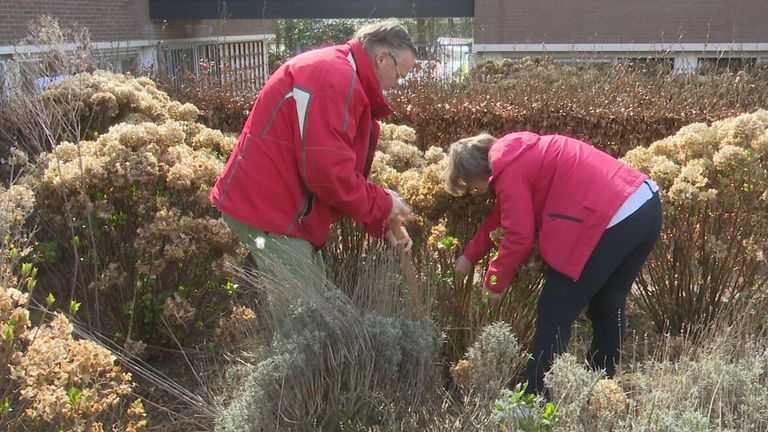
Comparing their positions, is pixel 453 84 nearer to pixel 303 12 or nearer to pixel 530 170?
pixel 530 170

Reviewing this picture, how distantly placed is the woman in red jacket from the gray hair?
1.61 ft

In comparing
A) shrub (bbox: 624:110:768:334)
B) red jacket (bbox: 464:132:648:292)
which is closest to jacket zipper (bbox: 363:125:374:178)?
red jacket (bbox: 464:132:648:292)

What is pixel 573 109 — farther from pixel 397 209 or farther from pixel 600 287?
pixel 397 209

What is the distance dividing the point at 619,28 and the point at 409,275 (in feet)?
48.7

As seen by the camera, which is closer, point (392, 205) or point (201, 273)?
point (392, 205)

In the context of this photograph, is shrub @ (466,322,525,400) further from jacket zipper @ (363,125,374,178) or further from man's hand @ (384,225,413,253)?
jacket zipper @ (363,125,374,178)

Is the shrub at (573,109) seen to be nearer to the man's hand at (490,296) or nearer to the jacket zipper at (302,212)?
the man's hand at (490,296)

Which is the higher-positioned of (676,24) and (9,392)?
(676,24)

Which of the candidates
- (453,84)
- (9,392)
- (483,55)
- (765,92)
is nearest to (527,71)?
(453,84)

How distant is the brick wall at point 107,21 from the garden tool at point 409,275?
10671 mm

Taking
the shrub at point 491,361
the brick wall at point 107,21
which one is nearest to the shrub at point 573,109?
the shrub at point 491,361

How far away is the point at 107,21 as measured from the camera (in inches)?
619

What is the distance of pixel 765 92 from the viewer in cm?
784

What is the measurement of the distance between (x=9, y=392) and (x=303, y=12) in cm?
1518
